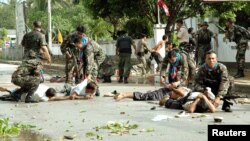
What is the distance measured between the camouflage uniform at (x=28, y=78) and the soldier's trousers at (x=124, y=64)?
6.22 m

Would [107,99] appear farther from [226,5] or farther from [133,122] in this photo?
[226,5]

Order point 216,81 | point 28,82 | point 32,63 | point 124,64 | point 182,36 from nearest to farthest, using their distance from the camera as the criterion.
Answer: point 216,81 → point 28,82 → point 32,63 → point 124,64 → point 182,36

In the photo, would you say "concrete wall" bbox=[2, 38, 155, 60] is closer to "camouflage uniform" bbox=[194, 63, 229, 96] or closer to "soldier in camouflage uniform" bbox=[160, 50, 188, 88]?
"soldier in camouflage uniform" bbox=[160, 50, 188, 88]

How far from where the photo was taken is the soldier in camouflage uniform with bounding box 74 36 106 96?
1398 cm

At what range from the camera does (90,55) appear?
14.1 meters

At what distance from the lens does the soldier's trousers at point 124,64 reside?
19422mm

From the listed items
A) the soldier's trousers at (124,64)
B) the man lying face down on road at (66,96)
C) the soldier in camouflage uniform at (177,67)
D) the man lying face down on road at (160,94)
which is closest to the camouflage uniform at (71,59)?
the man lying face down on road at (66,96)

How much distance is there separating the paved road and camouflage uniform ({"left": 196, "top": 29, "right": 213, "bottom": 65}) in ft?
19.0

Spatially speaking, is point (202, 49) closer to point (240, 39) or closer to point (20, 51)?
point (240, 39)

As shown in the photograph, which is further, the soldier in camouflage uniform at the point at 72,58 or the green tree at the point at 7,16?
the green tree at the point at 7,16

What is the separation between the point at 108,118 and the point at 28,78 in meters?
3.48

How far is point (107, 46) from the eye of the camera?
3638cm

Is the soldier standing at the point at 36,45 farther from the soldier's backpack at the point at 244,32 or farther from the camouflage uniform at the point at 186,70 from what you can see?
the soldier's backpack at the point at 244,32

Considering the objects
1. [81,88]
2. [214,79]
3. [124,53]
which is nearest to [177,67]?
[214,79]
